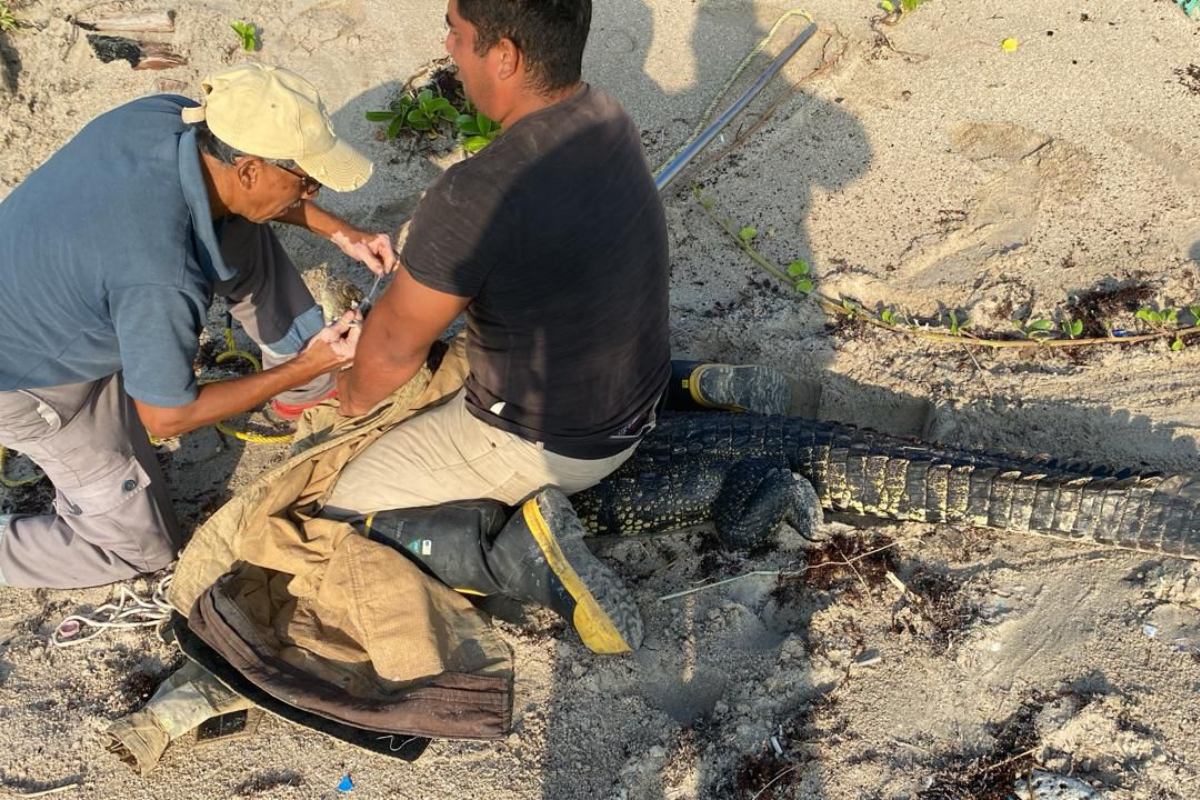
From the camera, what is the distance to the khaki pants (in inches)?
128

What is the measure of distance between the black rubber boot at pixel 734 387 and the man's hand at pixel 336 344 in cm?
166

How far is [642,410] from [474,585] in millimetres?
909

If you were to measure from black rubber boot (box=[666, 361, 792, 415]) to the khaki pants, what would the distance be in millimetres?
816

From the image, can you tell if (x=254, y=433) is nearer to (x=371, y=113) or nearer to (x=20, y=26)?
(x=371, y=113)

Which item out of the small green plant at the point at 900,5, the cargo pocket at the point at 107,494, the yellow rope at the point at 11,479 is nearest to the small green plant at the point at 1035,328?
the small green plant at the point at 900,5

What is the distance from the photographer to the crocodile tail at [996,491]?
3326 mm

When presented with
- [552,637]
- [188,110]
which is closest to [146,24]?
[188,110]

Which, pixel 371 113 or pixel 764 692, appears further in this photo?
pixel 371 113

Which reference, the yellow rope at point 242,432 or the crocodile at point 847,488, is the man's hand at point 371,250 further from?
the crocodile at point 847,488

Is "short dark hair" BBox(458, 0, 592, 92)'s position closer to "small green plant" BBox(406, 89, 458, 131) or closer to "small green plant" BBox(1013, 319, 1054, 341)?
"small green plant" BBox(1013, 319, 1054, 341)

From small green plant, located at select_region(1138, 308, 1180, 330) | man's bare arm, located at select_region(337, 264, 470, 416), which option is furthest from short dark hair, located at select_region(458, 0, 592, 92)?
small green plant, located at select_region(1138, 308, 1180, 330)

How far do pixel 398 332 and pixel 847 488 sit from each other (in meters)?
2.07

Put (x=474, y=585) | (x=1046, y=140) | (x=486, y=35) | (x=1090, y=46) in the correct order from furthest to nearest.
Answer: (x=1090, y=46) < (x=1046, y=140) < (x=474, y=585) < (x=486, y=35)

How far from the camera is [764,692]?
10.2ft
